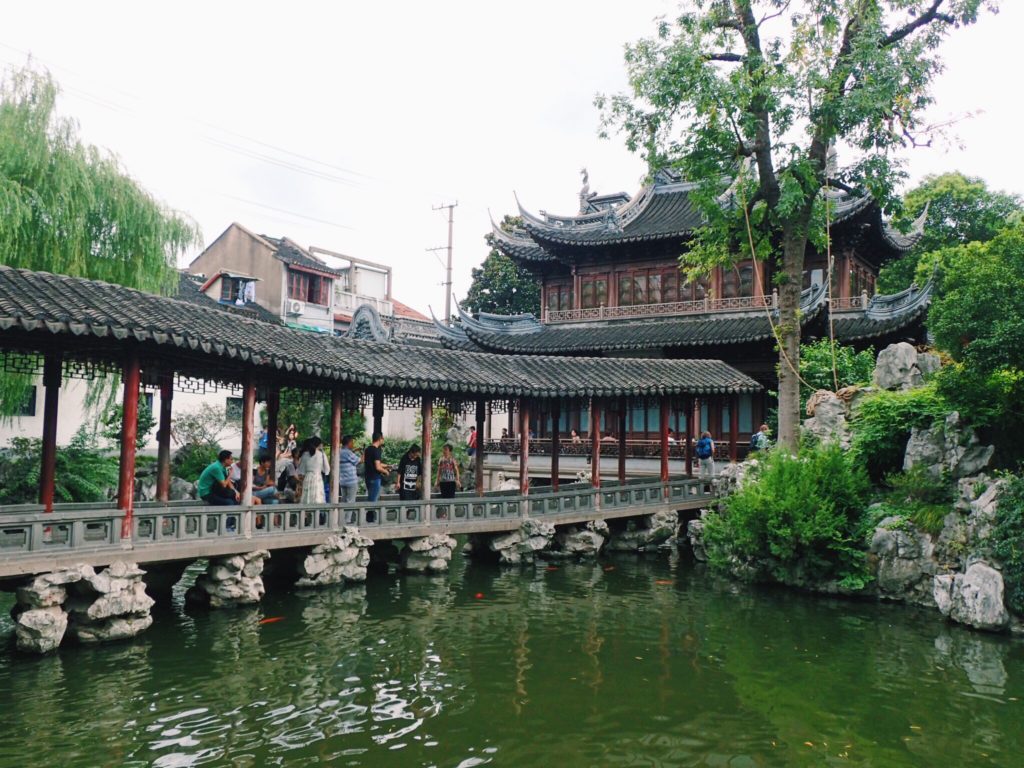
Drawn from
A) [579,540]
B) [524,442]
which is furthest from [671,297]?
[579,540]

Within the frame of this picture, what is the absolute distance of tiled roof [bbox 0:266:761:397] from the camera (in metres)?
8.31

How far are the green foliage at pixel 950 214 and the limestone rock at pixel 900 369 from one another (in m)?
17.6

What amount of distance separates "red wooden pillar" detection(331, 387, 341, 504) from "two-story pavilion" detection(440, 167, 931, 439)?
446 inches

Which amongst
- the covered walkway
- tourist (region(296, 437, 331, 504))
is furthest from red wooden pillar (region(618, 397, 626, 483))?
tourist (region(296, 437, 331, 504))

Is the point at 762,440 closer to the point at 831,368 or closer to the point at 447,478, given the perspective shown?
the point at 831,368

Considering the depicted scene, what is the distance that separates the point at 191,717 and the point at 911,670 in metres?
6.81

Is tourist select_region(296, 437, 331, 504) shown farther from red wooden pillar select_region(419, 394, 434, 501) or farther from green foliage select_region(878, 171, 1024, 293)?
green foliage select_region(878, 171, 1024, 293)

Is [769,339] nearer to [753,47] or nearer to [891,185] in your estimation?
[891,185]

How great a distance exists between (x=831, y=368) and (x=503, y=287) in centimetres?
2144

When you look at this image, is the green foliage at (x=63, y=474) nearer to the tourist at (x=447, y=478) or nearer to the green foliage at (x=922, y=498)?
the tourist at (x=447, y=478)

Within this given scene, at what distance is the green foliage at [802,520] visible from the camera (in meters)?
11.8

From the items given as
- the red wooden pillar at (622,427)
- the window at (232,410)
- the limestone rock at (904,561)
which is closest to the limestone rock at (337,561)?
A: the red wooden pillar at (622,427)

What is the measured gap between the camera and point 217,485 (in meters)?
10.6

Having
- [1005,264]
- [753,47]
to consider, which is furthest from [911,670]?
[753,47]
